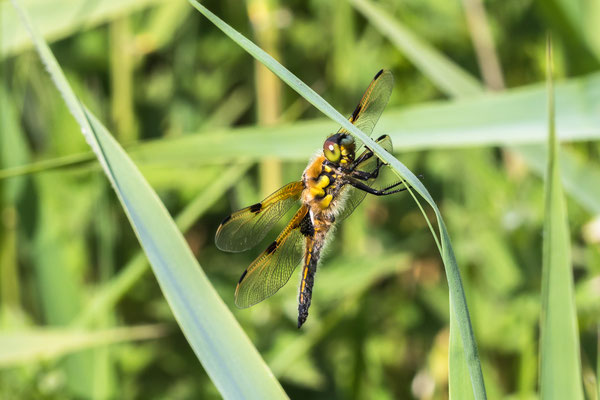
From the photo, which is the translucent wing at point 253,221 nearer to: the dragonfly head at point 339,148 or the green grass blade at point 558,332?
the dragonfly head at point 339,148

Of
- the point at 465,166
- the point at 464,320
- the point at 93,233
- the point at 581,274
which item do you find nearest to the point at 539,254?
the point at 465,166

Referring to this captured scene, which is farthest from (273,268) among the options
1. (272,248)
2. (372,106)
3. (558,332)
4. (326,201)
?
(558,332)

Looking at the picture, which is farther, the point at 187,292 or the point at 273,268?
the point at 273,268

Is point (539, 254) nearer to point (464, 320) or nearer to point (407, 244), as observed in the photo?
point (407, 244)

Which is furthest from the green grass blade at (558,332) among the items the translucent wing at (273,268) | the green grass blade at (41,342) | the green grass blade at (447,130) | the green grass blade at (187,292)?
the green grass blade at (41,342)

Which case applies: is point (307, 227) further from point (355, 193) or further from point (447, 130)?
Result: point (447, 130)

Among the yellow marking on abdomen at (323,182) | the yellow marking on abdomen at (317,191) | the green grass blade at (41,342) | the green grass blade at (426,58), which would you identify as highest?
the green grass blade at (426,58)
